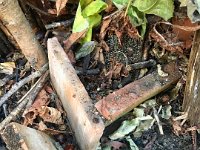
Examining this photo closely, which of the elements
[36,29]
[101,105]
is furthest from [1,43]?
[101,105]

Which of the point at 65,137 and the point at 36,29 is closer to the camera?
the point at 65,137

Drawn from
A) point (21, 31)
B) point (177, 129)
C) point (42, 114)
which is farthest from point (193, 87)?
point (21, 31)

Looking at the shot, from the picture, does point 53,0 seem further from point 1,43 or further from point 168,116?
point 168,116

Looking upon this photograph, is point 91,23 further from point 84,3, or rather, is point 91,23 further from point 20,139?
point 20,139

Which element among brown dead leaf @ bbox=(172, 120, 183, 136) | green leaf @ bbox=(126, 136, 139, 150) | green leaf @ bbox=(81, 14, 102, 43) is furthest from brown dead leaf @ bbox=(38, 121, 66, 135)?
brown dead leaf @ bbox=(172, 120, 183, 136)

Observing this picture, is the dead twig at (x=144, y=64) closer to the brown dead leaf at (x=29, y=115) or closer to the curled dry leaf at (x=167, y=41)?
the curled dry leaf at (x=167, y=41)

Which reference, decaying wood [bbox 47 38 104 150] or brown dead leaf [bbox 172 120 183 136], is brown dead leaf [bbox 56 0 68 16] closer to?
decaying wood [bbox 47 38 104 150]
